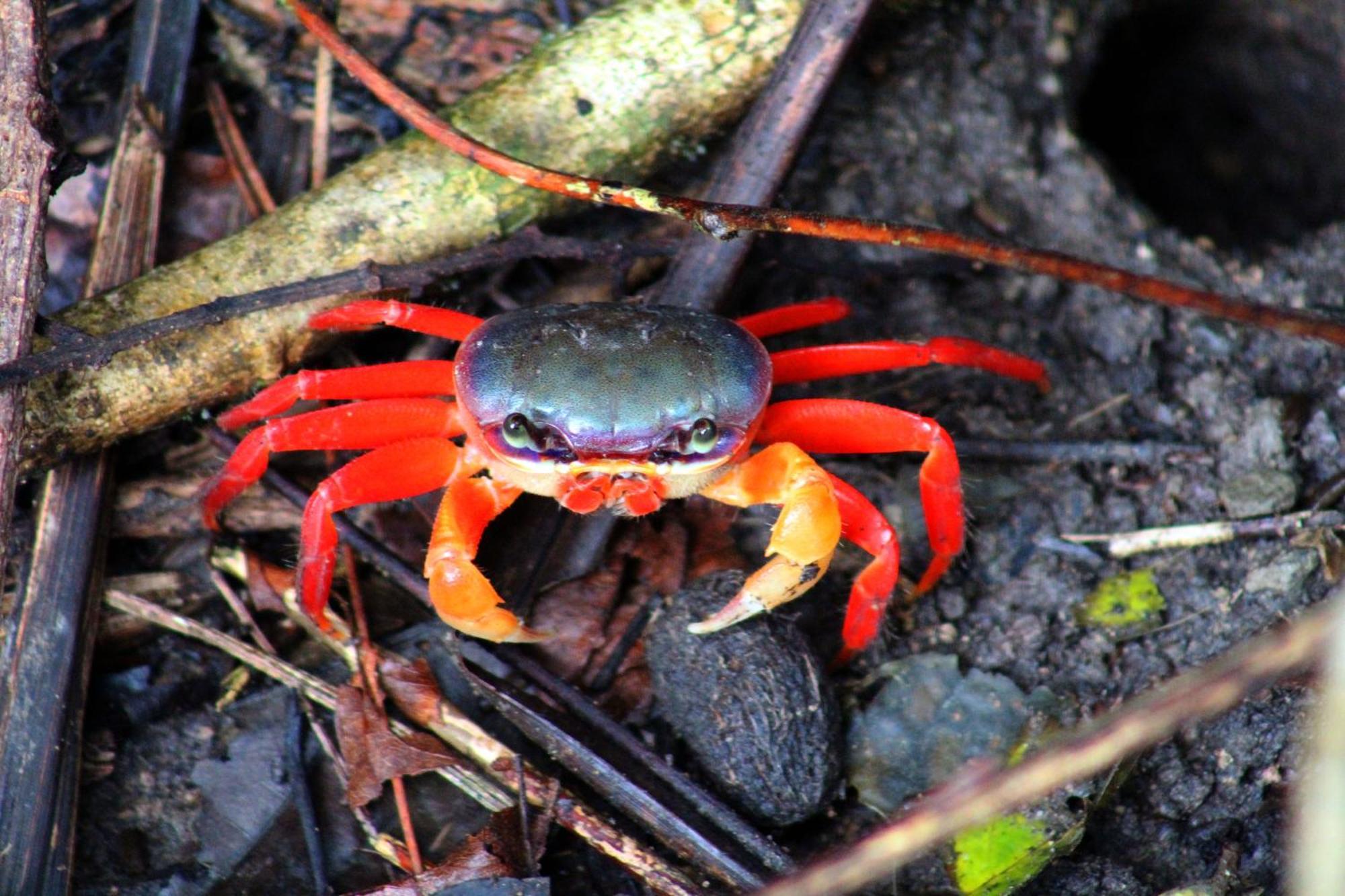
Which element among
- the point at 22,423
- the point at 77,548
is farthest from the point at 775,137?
the point at 77,548

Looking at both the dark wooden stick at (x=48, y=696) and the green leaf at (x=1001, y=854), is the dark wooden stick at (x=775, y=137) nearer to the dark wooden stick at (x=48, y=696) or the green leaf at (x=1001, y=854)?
the green leaf at (x=1001, y=854)

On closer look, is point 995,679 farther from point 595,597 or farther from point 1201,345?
point 1201,345

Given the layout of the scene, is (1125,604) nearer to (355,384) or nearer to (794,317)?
(794,317)

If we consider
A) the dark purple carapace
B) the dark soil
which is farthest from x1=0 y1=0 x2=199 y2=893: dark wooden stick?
the dark purple carapace

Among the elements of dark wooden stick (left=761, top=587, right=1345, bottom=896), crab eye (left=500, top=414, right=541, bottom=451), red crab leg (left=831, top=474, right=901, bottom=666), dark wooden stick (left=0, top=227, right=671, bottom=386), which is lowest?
red crab leg (left=831, top=474, right=901, bottom=666)

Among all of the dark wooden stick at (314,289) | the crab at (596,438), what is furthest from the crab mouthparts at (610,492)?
the dark wooden stick at (314,289)

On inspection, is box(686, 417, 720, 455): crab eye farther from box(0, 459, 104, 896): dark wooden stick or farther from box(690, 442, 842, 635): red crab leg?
box(0, 459, 104, 896): dark wooden stick

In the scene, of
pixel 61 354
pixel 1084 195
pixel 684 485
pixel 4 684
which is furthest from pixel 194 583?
pixel 1084 195
